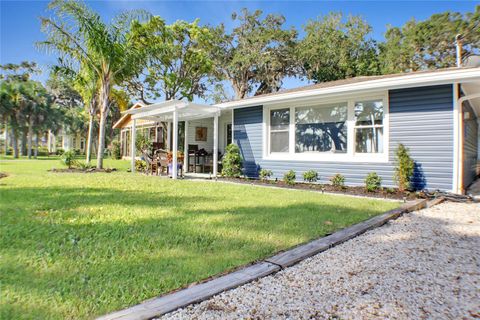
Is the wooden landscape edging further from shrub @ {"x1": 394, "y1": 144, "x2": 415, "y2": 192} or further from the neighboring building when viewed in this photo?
the neighboring building

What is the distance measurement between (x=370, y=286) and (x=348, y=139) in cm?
582

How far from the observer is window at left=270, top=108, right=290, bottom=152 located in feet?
28.6

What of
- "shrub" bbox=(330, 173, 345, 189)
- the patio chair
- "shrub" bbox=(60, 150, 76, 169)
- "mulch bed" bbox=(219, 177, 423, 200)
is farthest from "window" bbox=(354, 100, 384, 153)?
"shrub" bbox=(60, 150, 76, 169)

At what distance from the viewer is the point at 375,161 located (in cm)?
696

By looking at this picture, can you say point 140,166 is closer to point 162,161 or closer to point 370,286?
point 162,161

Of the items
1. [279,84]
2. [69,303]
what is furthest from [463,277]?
[279,84]

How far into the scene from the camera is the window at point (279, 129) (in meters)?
8.73

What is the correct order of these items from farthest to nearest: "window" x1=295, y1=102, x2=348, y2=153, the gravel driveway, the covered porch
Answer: the covered porch, "window" x1=295, y1=102, x2=348, y2=153, the gravel driveway

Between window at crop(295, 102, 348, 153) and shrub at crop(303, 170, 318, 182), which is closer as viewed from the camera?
window at crop(295, 102, 348, 153)

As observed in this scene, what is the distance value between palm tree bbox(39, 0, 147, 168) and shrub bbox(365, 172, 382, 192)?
29.6 feet

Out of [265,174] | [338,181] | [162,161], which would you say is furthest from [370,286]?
[162,161]

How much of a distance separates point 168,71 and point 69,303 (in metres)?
18.3

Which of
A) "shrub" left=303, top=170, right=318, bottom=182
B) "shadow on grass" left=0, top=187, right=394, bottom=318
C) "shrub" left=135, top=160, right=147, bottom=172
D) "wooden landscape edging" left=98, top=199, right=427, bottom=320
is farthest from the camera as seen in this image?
"shrub" left=135, top=160, right=147, bottom=172

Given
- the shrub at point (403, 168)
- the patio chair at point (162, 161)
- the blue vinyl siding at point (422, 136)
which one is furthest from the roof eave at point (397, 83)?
the patio chair at point (162, 161)
